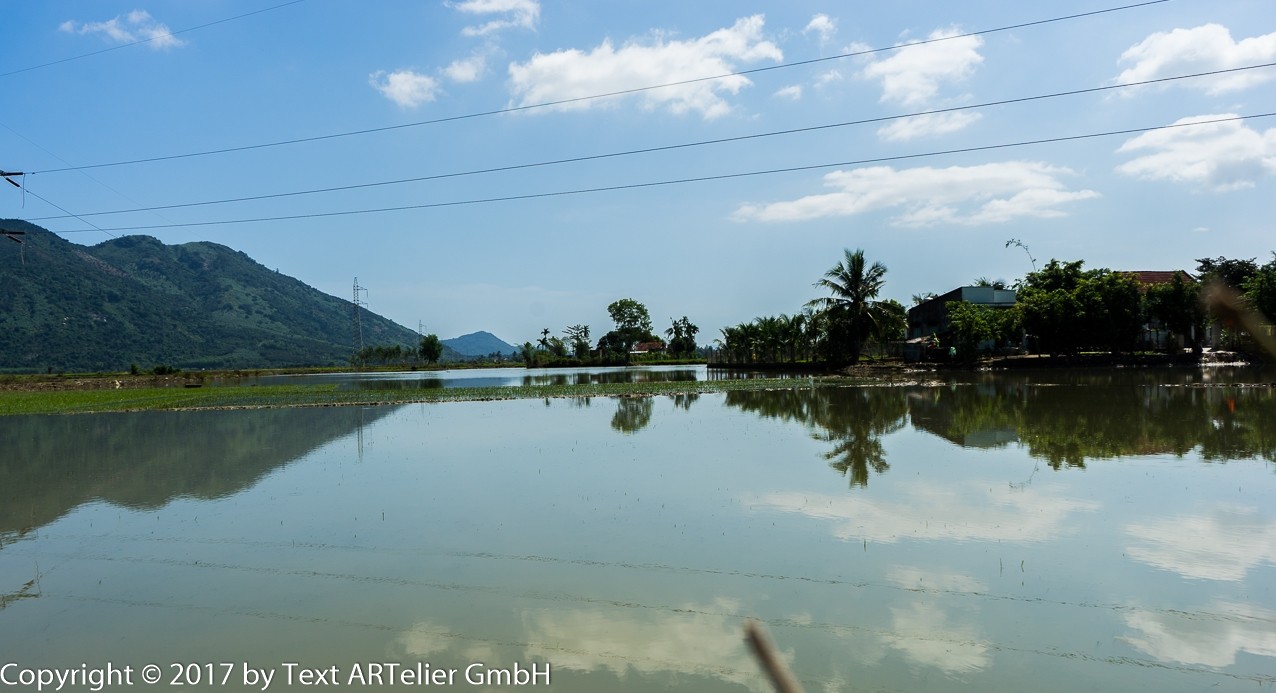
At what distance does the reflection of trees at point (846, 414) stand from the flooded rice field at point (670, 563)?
209 millimetres

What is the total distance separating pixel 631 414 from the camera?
23.6m

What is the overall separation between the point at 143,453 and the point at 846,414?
18.5 metres

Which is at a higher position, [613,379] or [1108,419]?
[613,379]

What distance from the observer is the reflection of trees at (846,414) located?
12.9 metres

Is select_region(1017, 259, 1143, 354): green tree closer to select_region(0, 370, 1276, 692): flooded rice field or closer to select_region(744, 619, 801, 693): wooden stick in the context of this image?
select_region(0, 370, 1276, 692): flooded rice field

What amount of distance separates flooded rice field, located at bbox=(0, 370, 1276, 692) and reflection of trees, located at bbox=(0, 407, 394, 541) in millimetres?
142

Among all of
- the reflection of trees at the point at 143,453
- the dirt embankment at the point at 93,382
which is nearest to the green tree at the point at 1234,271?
the reflection of trees at the point at 143,453

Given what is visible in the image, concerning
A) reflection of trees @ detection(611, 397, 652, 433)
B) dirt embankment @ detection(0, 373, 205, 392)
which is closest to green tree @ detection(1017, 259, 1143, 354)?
reflection of trees @ detection(611, 397, 652, 433)

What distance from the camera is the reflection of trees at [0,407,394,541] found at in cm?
1184

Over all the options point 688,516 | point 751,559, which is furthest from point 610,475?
point 751,559

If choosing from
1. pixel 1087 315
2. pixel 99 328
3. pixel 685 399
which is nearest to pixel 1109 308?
pixel 1087 315

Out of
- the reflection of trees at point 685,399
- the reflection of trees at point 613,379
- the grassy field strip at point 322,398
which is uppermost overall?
the reflection of trees at point 613,379

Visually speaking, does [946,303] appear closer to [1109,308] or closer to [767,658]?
[1109,308]

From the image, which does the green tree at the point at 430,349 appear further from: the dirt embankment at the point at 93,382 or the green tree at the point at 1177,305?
the green tree at the point at 1177,305
